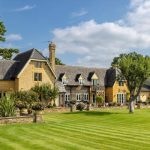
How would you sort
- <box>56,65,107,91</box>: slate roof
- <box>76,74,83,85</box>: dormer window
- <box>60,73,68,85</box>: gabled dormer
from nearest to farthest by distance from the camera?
1. <box>60,73,68,85</box>: gabled dormer
2. <box>56,65,107,91</box>: slate roof
3. <box>76,74,83,85</box>: dormer window

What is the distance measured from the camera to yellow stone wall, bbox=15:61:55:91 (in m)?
62.7

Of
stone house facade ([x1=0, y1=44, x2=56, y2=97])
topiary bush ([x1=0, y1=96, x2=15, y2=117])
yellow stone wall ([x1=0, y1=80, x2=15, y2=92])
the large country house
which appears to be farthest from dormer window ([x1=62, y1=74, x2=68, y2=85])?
topiary bush ([x1=0, y1=96, x2=15, y2=117])

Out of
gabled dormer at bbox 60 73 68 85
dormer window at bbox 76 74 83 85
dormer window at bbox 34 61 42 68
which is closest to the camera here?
dormer window at bbox 34 61 42 68

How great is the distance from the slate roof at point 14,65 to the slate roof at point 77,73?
377 inches

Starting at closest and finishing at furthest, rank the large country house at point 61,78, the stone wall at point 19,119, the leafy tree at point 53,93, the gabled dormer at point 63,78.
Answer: the stone wall at point 19,119 → the leafy tree at point 53,93 → the large country house at point 61,78 → the gabled dormer at point 63,78

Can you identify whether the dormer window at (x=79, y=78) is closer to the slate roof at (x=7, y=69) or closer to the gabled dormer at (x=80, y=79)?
the gabled dormer at (x=80, y=79)

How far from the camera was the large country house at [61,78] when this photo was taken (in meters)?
63.2

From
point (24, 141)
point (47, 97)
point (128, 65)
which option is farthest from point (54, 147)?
point (47, 97)

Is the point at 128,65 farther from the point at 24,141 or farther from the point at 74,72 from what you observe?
the point at 24,141

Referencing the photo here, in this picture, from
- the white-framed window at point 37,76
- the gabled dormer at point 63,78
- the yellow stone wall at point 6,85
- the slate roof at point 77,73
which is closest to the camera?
the yellow stone wall at point 6,85

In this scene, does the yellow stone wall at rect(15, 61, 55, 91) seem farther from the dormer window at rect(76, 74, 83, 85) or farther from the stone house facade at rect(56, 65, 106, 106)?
the dormer window at rect(76, 74, 83, 85)

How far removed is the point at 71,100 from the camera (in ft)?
246

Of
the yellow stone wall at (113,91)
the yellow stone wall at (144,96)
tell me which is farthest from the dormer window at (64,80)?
the yellow stone wall at (144,96)

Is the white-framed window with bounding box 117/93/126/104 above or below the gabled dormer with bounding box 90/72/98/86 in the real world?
below
